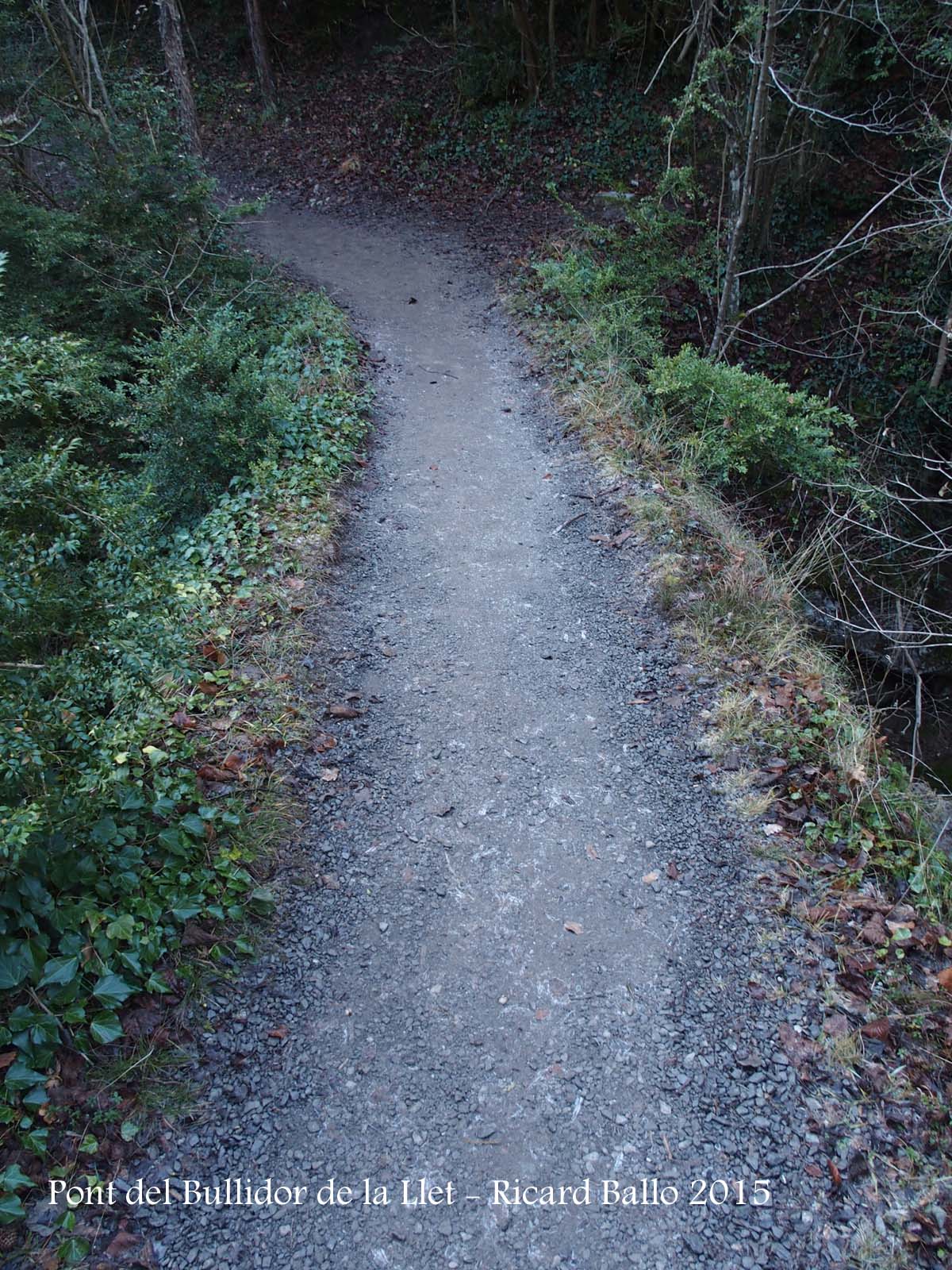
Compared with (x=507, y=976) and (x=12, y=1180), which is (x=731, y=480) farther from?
(x=12, y=1180)

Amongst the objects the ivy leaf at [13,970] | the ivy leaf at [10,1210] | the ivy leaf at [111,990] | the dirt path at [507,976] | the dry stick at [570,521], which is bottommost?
the dirt path at [507,976]

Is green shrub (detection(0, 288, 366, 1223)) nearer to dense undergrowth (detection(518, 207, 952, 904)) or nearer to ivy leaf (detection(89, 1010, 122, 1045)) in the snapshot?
ivy leaf (detection(89, 1010, 122, 1045))

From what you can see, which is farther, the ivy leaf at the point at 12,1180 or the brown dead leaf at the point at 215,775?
the brown dead leaf at the point at 215,775

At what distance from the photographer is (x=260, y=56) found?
15422 mm

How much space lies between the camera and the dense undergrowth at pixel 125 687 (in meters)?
2.59

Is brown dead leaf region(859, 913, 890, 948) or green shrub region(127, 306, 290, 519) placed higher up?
green shrub region(127, 306, 290, 519)

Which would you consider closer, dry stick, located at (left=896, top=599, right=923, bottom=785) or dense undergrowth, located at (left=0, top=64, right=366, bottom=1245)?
dense undergrowth, located at (left=0, top=64, right=366, bottom=1245)

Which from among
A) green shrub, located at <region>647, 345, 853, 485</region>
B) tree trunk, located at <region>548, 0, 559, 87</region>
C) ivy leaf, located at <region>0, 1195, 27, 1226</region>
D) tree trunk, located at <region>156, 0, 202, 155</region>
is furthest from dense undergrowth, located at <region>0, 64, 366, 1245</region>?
tree trunk, located at <region>548, 0, 559, 87</region>

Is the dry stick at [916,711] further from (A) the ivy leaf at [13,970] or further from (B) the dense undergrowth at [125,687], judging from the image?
(A) the ivy leaf at [13,970]

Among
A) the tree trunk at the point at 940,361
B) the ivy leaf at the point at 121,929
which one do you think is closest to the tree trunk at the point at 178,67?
the tree trunk at the point at 940,361

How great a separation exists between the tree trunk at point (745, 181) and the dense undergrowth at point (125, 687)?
461 cm

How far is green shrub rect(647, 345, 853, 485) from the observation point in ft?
20.3

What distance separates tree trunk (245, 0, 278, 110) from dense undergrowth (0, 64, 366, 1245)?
1219 cm

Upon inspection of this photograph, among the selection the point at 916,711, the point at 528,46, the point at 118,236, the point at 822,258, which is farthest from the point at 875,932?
the point at 528,46
